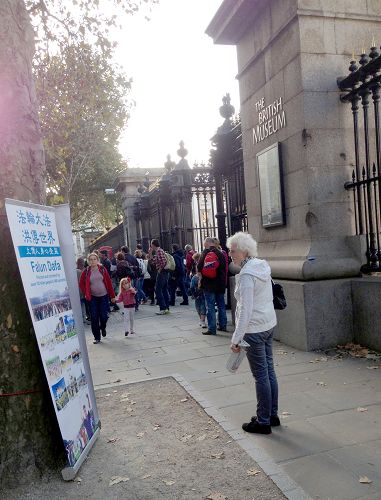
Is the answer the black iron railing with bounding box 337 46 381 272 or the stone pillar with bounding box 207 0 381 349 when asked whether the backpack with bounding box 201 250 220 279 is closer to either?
the stone pillar with bounding box 207 0 381 349

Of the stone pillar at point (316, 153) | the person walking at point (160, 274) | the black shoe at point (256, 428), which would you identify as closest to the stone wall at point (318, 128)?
the stone pillar at point (316, 153)

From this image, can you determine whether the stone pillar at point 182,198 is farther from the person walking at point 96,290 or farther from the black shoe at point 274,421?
the black shoe at point 274,421

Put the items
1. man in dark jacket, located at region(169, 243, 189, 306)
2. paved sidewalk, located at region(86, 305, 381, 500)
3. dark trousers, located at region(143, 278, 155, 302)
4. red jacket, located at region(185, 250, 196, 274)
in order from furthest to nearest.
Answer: dark trousers, located at region(143, 278, 155, 302), man in dark jacket, located at region(169, 243, 189, 306), red jacket, located at region(185, 250, 196, 274), paved sidewalk, located at region(86, 305, 381, 500)

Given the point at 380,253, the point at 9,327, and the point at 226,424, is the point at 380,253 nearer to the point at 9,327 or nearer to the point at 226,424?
the point at 226,424

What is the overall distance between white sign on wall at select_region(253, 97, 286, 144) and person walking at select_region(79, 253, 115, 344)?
12.4 ft

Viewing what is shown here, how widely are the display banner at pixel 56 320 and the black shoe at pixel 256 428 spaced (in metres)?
1.30

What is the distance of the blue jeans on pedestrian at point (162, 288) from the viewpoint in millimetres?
11078

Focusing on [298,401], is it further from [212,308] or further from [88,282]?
[88,282]

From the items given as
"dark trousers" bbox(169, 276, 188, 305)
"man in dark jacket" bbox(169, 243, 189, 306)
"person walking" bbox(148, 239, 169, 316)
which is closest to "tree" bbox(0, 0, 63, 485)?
"person walking" bbox(148, 239, 169, 316)

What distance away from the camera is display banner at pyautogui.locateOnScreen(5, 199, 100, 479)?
118 inches

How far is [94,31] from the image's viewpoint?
901 centimetres

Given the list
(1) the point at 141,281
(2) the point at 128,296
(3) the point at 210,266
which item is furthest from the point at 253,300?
(1) the point at 141,281

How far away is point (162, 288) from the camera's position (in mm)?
11328

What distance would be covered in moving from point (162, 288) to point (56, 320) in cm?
806
